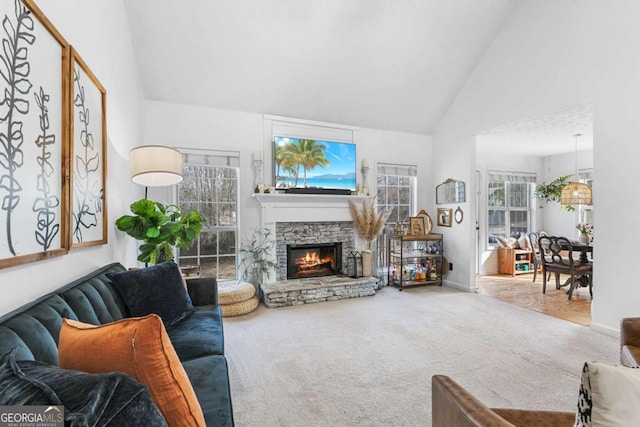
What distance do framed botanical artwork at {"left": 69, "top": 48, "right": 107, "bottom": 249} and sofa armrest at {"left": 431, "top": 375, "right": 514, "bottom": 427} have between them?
6.86 feet

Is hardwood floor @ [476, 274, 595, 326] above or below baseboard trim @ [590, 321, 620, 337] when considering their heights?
below

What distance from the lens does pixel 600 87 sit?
320 cm

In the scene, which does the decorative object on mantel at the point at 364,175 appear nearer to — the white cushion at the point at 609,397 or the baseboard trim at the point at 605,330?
the baseboard trim at the point at 605,330

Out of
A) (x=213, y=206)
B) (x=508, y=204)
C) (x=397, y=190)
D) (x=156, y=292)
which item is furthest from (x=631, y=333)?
(x=508, y=204)

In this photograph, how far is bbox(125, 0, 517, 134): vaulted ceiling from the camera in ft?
11.4

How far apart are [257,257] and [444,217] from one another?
3.41 metres

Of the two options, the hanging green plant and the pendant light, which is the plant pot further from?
the hanging green plant

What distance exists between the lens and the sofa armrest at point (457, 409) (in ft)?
2.84

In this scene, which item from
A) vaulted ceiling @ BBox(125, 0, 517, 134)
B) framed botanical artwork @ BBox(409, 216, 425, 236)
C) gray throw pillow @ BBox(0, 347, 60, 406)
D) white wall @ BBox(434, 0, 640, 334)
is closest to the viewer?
gray throw pillow @ BBox(0, 347, 60, 406)

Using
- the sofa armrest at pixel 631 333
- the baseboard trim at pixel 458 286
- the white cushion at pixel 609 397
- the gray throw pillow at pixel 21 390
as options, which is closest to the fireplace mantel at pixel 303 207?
the baseboard trim at pixel 458 286

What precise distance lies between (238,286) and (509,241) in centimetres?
573

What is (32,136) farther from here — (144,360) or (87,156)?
(144,360)

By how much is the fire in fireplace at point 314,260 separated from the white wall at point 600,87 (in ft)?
10.6

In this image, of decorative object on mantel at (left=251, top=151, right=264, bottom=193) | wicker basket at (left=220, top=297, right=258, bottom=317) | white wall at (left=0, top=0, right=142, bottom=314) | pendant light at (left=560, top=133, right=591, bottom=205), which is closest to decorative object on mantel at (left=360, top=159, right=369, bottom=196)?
decorative object on mantel at (left=251, top=151, right=264, bottom=193)
